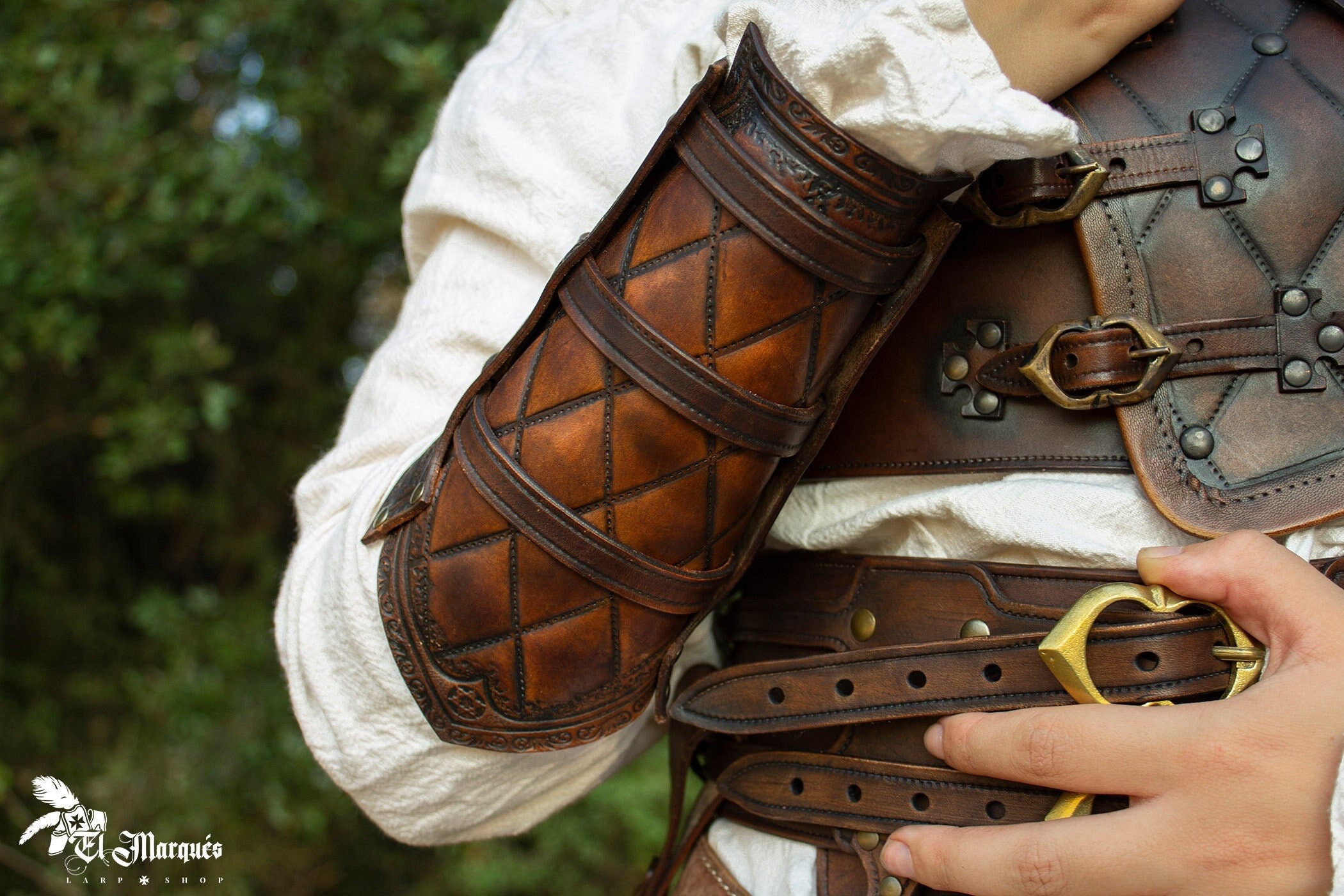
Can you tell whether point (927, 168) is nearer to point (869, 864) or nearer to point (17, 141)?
point (869, 864)

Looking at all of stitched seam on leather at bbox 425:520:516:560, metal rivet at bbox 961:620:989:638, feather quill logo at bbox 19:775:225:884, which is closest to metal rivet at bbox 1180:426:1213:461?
metal rivet at bbox 961:620:989:638

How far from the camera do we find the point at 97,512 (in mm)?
3043

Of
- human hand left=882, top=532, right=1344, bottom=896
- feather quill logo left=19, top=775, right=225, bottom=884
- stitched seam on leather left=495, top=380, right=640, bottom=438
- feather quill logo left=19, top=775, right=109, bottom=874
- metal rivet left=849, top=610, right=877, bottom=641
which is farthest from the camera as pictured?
feather quill logo left=19, top=775, right=225, bottom=884

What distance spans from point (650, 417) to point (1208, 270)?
48cm

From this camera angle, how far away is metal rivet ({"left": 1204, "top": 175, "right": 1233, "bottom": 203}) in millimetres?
798

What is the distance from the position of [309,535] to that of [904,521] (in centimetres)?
59

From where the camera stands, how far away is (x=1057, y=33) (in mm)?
773

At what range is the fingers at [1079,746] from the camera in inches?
28.3

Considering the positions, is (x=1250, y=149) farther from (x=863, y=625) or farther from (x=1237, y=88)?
(x=863, y=625)

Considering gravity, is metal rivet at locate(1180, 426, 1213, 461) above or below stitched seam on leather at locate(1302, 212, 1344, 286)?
below

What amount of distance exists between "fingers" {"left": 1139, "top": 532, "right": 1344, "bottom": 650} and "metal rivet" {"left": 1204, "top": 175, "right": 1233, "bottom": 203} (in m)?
0.27

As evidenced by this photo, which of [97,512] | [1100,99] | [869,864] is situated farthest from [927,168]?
[97,512]

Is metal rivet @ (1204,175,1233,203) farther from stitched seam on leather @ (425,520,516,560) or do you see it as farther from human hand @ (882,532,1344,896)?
stitched seam on leather @ (425,520,516,560)

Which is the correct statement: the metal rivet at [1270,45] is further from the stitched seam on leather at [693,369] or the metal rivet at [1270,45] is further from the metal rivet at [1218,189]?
the stitched seam on leather at [693,369]
